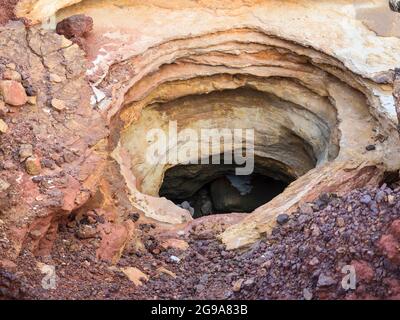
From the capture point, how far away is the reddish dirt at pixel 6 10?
22.9ft

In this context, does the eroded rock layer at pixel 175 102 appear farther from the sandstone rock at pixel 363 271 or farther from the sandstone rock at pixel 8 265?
the sandstone rock at pixel 363 271

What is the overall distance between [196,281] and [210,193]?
202 inches

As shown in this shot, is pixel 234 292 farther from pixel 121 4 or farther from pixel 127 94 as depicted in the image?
pixel 121 4

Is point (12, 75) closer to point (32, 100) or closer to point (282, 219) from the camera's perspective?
point (32, 100)

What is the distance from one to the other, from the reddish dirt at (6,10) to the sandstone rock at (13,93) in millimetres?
951

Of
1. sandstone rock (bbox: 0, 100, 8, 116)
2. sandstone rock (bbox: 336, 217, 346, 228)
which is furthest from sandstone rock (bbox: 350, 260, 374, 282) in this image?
sandstone rock (bbox: 0, 100, 8, 116)

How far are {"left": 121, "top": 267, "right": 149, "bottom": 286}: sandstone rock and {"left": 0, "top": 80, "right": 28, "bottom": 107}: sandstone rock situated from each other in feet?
6.43

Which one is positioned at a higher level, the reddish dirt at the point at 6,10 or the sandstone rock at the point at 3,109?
the reddish dirt at the point at 6,10

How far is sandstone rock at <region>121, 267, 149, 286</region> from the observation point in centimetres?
555

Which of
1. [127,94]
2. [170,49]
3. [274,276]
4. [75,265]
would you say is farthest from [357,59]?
[75,265]

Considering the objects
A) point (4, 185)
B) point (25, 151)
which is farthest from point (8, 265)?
point (25, 151)

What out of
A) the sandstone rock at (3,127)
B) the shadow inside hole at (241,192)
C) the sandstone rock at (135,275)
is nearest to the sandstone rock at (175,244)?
the sandstone rock at (135,275)

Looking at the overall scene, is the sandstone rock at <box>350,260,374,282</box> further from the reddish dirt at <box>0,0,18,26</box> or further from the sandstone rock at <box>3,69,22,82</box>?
the reddish dirt at <box>0,0,18,26</box>

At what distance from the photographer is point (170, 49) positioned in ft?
24.9
